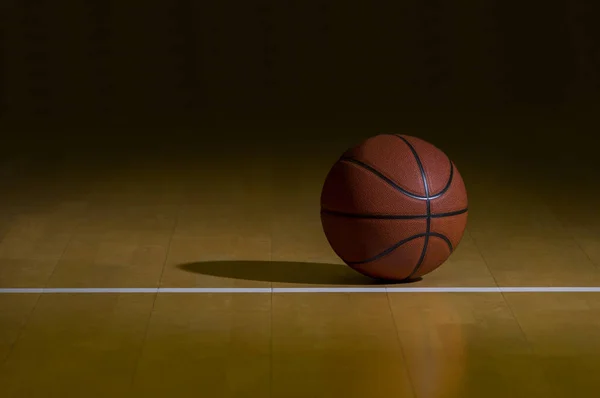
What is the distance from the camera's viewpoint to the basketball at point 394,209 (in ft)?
23.1

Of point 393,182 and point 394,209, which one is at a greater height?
point 393,182

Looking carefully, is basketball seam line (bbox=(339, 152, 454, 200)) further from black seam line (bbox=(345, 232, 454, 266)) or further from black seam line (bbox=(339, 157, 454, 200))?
black seam line (bbox=(345, 232, 454, 266))

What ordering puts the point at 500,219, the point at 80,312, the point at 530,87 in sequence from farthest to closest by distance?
the point at 530,87 → the point at 500,219 → the point at 80,312

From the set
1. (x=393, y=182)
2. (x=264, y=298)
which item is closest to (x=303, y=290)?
(x=264, y=298)

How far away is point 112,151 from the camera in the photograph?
1175cm

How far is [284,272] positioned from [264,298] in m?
0.57

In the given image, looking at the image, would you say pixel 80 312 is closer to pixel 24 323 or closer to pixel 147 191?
pixel 24 323

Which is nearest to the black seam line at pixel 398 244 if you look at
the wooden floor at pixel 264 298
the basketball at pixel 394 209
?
the basketball at pixel 394 209

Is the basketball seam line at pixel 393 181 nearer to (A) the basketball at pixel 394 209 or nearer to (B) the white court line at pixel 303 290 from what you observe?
(A) the basketball at pixel 394 209

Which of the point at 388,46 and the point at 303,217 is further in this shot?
the point at 388,46

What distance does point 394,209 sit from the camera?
7023mm

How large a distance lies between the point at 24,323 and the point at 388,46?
10597 millimetres

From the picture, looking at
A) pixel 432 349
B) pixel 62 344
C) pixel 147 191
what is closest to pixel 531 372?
pixel 432 349

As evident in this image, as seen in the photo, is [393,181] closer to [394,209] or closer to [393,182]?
[393,182]
